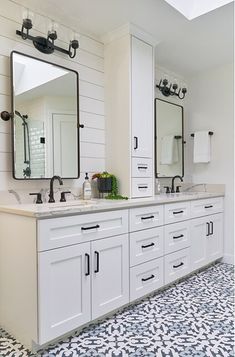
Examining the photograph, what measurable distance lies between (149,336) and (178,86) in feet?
9.97

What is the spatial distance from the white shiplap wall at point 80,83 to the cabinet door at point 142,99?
0.36 metres

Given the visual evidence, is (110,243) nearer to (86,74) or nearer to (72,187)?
(72,187)

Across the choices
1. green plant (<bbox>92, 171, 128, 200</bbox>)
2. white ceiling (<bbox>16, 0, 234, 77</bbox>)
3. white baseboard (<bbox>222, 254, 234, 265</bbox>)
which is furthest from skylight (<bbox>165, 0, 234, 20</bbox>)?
white baseboard (<bbox>222, 254, 234, 265</bbox>)

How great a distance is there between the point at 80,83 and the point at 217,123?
189 centimetres

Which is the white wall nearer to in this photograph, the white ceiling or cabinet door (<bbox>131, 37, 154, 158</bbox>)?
the white ceiling

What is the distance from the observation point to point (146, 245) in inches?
95.5

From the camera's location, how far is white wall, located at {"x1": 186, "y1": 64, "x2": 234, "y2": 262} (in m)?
3.50

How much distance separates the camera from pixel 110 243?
2.10m

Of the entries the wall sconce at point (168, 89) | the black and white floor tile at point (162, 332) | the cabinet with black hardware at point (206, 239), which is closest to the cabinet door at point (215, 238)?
the cabinet with black hardware at point (206, 239)

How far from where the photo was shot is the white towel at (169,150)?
3539 millimetres

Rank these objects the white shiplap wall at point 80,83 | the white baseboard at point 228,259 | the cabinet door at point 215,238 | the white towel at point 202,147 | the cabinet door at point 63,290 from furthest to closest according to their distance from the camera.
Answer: the white towel at point 202,147
the white baseboard at point 228,259
the cabinet door at point 215,238
the white shiplap wall at point 80,83
the cabinet door at point 63,290

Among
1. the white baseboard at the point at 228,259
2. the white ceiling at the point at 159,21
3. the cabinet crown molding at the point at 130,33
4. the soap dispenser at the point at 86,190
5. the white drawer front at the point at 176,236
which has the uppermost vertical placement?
the white ceiling at the point at 159,21

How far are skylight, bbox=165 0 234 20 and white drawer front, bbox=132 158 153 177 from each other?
133cm

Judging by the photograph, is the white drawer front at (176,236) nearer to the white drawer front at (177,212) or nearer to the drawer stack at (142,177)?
the white drawer front at (177,212)
